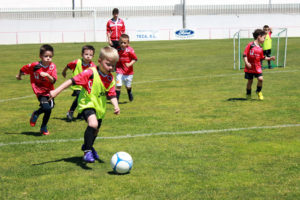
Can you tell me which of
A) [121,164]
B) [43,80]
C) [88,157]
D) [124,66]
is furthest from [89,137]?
[124,66]

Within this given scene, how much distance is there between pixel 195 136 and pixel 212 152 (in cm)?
111

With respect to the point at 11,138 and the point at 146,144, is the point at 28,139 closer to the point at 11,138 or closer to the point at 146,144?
the point at 11,138

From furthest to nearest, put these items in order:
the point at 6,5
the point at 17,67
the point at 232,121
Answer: the point at 6,5, the point at 17,67, the point at 232,121

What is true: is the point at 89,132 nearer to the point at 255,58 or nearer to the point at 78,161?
the point at 78,161

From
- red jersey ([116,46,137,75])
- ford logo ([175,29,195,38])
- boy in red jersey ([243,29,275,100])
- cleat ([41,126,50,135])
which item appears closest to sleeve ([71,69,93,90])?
cleat ([41,126,50,135])

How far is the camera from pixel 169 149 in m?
7.10

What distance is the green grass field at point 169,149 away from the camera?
5.32 meters

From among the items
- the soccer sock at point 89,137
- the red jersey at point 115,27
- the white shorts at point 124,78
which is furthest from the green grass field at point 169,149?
the red jersey at point 115,27

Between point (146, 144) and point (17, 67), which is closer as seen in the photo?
point (146, 144)

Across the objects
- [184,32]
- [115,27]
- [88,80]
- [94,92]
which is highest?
[115,27]

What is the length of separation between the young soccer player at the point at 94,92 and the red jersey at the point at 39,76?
225 cm

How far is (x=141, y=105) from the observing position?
461 inches

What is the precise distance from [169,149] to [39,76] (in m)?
3.01

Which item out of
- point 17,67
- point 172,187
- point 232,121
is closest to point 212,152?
point 172,187
